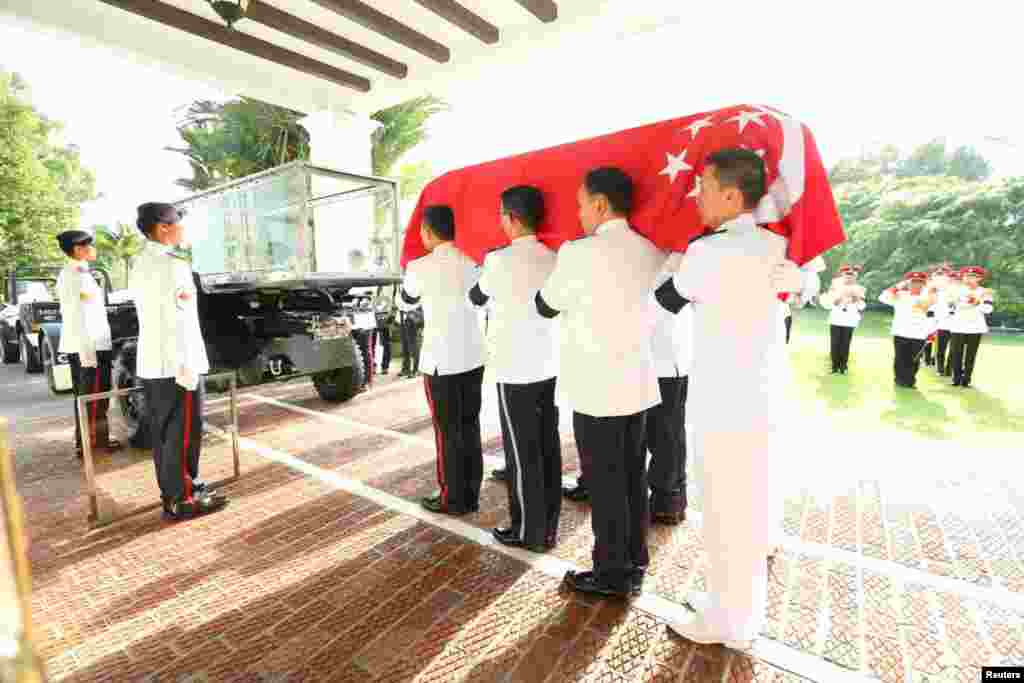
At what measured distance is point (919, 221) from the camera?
12703 millimetres

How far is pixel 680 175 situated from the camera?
2145mm

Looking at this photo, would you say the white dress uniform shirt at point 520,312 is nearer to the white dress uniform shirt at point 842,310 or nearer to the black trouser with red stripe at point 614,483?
the black trouser with red stripe at point 614,483

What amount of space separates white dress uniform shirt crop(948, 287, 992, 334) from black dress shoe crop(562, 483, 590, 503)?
6.53 metres

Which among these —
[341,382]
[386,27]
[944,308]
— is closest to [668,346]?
[341,382]

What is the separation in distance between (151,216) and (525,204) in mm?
2343

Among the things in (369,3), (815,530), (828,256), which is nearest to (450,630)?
(815,530)

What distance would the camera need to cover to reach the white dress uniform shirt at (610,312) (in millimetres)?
2105

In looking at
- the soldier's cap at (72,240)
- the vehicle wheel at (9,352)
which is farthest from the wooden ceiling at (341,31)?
the vehicle wheel at (9,352)

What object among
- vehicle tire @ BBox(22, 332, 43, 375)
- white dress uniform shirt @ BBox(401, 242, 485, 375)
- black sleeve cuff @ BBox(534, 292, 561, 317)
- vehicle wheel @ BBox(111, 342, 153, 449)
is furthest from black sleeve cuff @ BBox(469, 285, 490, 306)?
vehicle tire @ BBox(22, 332, 43, 375)

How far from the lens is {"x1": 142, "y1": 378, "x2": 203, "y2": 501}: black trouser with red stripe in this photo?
10.2 ft

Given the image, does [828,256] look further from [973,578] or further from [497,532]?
[497,532]

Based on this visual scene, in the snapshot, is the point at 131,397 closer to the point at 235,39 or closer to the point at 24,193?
the point at 235,39

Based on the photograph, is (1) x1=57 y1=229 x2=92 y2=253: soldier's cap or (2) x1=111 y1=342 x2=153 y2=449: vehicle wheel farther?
(2) x1=111 y1=342 x2=153 y2=449: vehicle wheel

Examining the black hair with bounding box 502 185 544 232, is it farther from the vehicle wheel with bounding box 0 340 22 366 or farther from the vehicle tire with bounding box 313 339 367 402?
the vehicle wheel with bounding box 0 340 22 366
